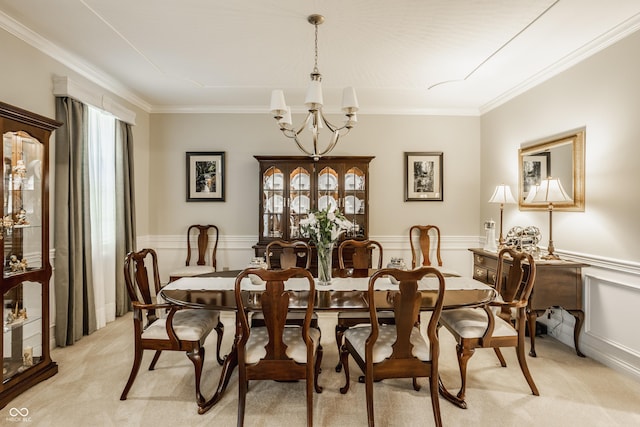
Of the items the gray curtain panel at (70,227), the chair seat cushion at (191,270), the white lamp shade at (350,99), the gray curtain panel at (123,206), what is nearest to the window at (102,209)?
the gray curtain panel at (123,206)

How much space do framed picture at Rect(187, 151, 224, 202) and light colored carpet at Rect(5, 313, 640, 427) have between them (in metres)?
2.38

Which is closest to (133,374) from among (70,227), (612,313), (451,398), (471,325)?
(70,227)

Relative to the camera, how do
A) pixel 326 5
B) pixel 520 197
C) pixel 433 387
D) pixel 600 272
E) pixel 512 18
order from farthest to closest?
pixel 520 197 → pixel 600 272 → pixel 512 18 → pixel 326 5 → pixel 433 387

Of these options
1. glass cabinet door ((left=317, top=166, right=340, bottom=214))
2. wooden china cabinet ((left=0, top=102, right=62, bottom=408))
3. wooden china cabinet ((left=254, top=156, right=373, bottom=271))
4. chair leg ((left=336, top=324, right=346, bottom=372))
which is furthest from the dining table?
glass cabinet door ((left=317, top=166, right=340, bottom=214))

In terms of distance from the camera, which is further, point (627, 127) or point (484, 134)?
point (484, 134)

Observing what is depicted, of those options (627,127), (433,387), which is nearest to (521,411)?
(433,387)

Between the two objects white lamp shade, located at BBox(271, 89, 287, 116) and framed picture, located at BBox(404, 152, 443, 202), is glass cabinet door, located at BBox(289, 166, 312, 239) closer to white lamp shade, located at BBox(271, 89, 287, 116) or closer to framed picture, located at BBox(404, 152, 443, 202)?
framed picture, located at BBox(404, 152, 443, 202)

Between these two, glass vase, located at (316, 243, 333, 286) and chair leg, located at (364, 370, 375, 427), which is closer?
chair leg, located at (364, 370, 375, 427)

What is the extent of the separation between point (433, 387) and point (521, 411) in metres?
0.68

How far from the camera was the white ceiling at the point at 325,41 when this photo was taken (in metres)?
2.47

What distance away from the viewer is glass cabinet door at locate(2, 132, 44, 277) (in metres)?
2.38

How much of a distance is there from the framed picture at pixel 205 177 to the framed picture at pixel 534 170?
3725 mm

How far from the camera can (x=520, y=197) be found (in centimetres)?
401

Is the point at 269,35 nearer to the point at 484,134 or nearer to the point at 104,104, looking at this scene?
the point at 104,104
